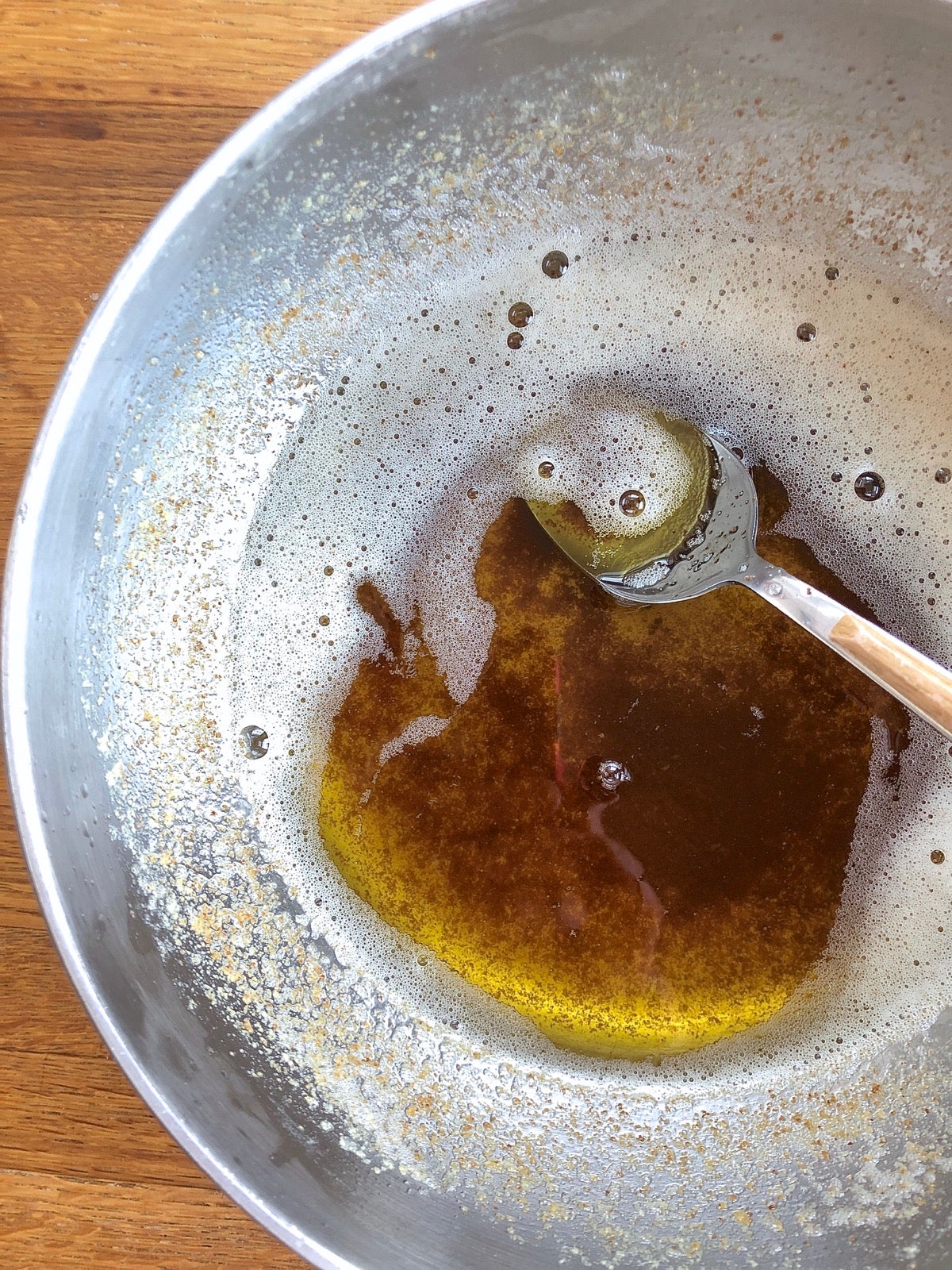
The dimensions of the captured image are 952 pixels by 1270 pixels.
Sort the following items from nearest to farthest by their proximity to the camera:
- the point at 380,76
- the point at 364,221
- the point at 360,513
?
the point at 380,76, the point at 364,221, the point at 360,513

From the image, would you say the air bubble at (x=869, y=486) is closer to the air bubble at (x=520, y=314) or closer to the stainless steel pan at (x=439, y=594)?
the stainless steel pan at (x=439, y=594)

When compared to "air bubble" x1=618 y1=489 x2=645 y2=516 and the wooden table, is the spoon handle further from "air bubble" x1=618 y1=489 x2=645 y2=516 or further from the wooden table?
the wooden table

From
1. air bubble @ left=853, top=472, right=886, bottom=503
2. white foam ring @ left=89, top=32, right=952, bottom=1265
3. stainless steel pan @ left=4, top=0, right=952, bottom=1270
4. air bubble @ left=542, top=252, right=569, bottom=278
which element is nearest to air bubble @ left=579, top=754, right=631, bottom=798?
white foam ring @ left=89, top=32, right=952, bottom=1265

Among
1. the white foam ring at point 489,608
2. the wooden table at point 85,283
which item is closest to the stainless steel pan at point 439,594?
the white foam ring at point 489,608

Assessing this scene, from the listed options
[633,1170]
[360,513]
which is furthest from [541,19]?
[633,1170]

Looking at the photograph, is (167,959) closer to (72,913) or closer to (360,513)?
(72,913)
